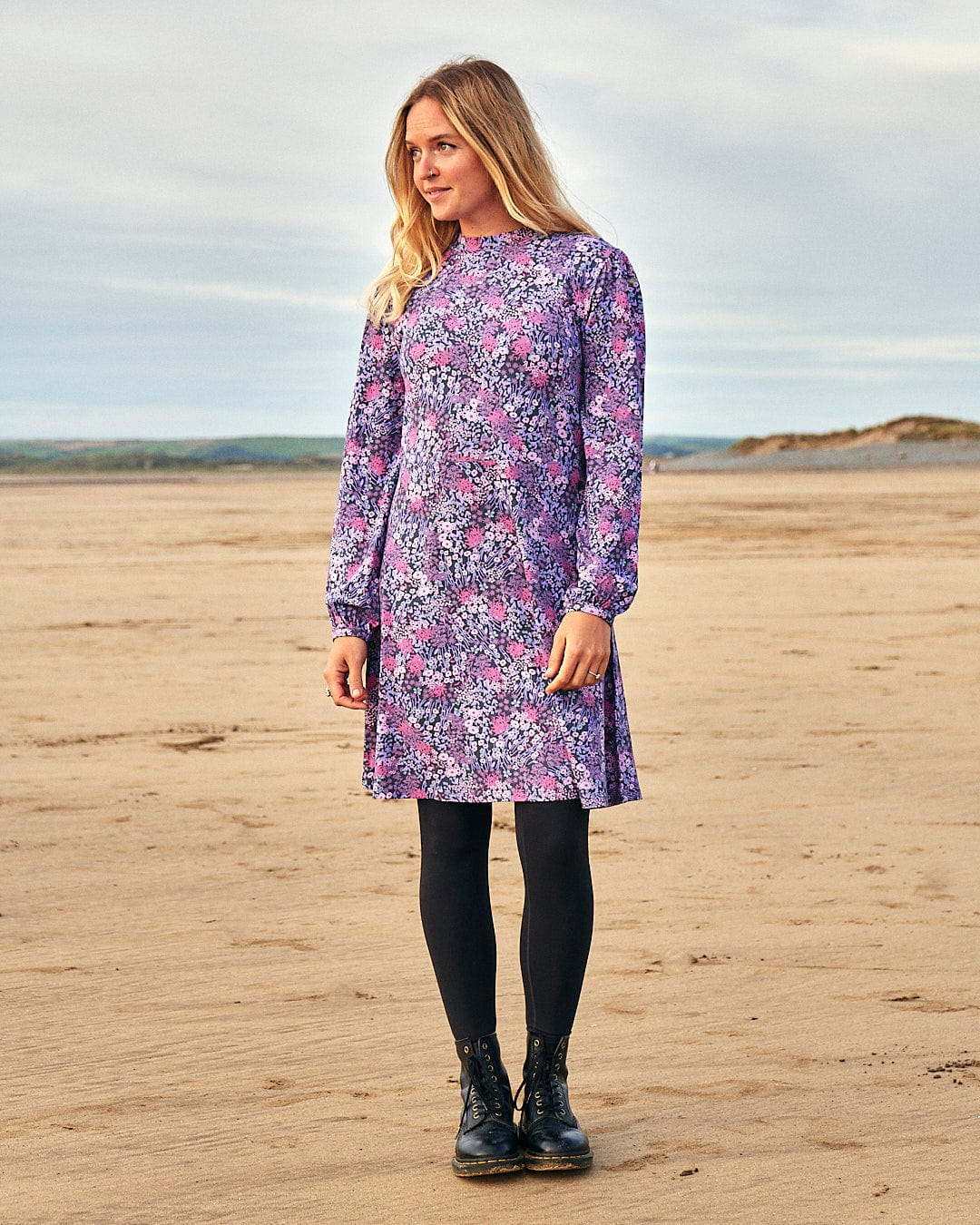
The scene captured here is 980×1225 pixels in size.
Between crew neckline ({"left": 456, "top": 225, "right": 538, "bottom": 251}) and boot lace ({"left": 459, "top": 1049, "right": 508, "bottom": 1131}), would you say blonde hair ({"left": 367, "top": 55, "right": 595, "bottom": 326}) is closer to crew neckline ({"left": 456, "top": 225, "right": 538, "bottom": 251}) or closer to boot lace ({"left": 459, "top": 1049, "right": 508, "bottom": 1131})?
crew neckline ({"left": 456, "top": 225, "right": 538, "bottom": 251})

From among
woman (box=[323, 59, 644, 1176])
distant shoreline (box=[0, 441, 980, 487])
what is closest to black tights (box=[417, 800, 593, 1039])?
woman (box=[323, 59, 644, 1176])

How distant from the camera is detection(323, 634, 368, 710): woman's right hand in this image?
2.56 m

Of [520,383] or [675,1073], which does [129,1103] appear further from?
[520,383]

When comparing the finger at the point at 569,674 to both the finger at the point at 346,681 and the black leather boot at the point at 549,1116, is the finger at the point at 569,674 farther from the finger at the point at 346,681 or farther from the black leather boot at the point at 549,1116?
the black leather boot at the point at 549,1116

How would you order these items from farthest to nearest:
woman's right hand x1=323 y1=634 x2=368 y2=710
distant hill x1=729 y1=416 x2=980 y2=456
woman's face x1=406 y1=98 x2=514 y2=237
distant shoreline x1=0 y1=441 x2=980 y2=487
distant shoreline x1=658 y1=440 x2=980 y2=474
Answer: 1. distant hill x1=729 y1=416 x2=980 y2=456
2. distant shoreline x1=658 y1=440 x2=980 y2=474
3. distant shoreline x1=0 y1=441 x2=980 y2=487
4. woman's right hand x1=323 y1=634 x2=368 y2=710
5. woman's face x1=406 y1=98 x2=514 y2=237

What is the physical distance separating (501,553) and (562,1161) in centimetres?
107

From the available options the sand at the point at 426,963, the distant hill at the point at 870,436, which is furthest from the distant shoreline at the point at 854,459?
the sand at the point at 426,963

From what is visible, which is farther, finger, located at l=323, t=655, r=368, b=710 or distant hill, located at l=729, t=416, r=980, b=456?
distant hill, located at l=729, t=416, r=980, b=456

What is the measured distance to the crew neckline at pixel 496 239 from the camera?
8.19ft

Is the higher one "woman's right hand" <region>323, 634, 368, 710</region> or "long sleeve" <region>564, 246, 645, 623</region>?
"long sleeve" <region>564, 246, 645, 623</region>

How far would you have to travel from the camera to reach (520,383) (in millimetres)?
2432

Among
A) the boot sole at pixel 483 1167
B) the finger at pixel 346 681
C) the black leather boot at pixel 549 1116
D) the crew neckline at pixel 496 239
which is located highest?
the crew neckline at pixel 496 239

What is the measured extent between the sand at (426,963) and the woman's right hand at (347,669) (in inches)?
32.9

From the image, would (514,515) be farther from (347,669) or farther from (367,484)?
(347,669)
